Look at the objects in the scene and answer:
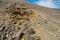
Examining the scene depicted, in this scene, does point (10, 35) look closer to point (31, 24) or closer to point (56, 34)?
point (31, 24)

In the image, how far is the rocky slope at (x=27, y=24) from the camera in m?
5.57

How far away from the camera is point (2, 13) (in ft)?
23.0

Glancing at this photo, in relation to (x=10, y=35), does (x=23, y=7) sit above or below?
above

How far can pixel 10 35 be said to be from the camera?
5.93 meters

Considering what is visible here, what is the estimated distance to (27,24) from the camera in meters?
6.20

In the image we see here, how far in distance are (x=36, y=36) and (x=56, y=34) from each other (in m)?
0.65

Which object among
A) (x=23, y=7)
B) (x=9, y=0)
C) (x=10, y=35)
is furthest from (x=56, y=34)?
(x=9, y=0)

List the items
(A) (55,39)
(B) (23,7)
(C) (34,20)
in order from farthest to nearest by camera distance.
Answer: (B) (23,7) → (C) (34,20) → (A) (55,39)

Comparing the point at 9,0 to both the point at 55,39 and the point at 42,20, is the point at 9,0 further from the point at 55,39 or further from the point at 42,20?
the point at 55,39

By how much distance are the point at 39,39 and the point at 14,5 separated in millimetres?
2829

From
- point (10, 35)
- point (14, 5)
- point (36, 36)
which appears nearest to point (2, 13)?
point (14, 5)

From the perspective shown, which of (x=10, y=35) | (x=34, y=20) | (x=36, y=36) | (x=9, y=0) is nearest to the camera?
(x=36, y=36)

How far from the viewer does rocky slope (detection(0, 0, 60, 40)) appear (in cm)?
557

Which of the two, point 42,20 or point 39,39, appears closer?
point 39,39
